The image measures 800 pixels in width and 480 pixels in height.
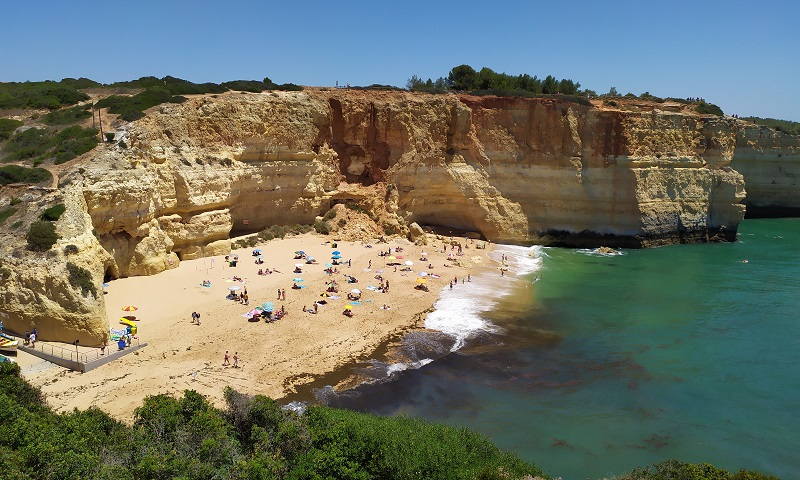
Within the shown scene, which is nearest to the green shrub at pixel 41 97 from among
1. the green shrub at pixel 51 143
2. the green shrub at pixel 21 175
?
the green shrub at pixel 51 143

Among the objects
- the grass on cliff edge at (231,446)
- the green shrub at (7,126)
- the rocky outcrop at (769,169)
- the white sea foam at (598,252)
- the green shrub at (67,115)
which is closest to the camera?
the grass on cliff edge at (231,446)

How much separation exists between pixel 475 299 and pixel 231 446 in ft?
65.5

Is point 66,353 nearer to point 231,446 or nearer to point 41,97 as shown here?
point 231,446

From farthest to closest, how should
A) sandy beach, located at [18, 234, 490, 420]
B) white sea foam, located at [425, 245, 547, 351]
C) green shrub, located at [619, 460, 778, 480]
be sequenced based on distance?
1. white sea foam, located at [425, 245, 547, 351]
2. sandy beach, located at [18, 234, 490, 420]
3. green shrub, located at [619, 460, 778, 480]

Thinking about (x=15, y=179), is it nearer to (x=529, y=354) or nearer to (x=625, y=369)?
(x=529, y=354)

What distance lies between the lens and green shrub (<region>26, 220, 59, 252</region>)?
2103cm

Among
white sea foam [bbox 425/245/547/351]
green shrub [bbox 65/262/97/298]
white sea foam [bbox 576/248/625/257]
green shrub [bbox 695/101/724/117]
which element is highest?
green shrub [bbox 695/101/724/117]

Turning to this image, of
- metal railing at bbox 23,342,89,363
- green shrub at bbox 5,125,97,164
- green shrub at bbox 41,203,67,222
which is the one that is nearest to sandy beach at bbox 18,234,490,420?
metal railing at bbox 23,342,89,363

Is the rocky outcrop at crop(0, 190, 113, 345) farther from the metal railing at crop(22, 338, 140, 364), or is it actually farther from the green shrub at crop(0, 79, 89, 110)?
the green shrub at crop(0, 79, 89, 110)

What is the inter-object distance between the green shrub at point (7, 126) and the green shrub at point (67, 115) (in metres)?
1.43

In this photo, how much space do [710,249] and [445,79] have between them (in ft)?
93.5

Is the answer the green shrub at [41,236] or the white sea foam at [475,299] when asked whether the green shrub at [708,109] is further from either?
the green shrub at [41,236]

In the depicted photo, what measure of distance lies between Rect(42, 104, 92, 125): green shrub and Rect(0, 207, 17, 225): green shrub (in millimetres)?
9921

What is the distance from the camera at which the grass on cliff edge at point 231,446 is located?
34.2 ft
